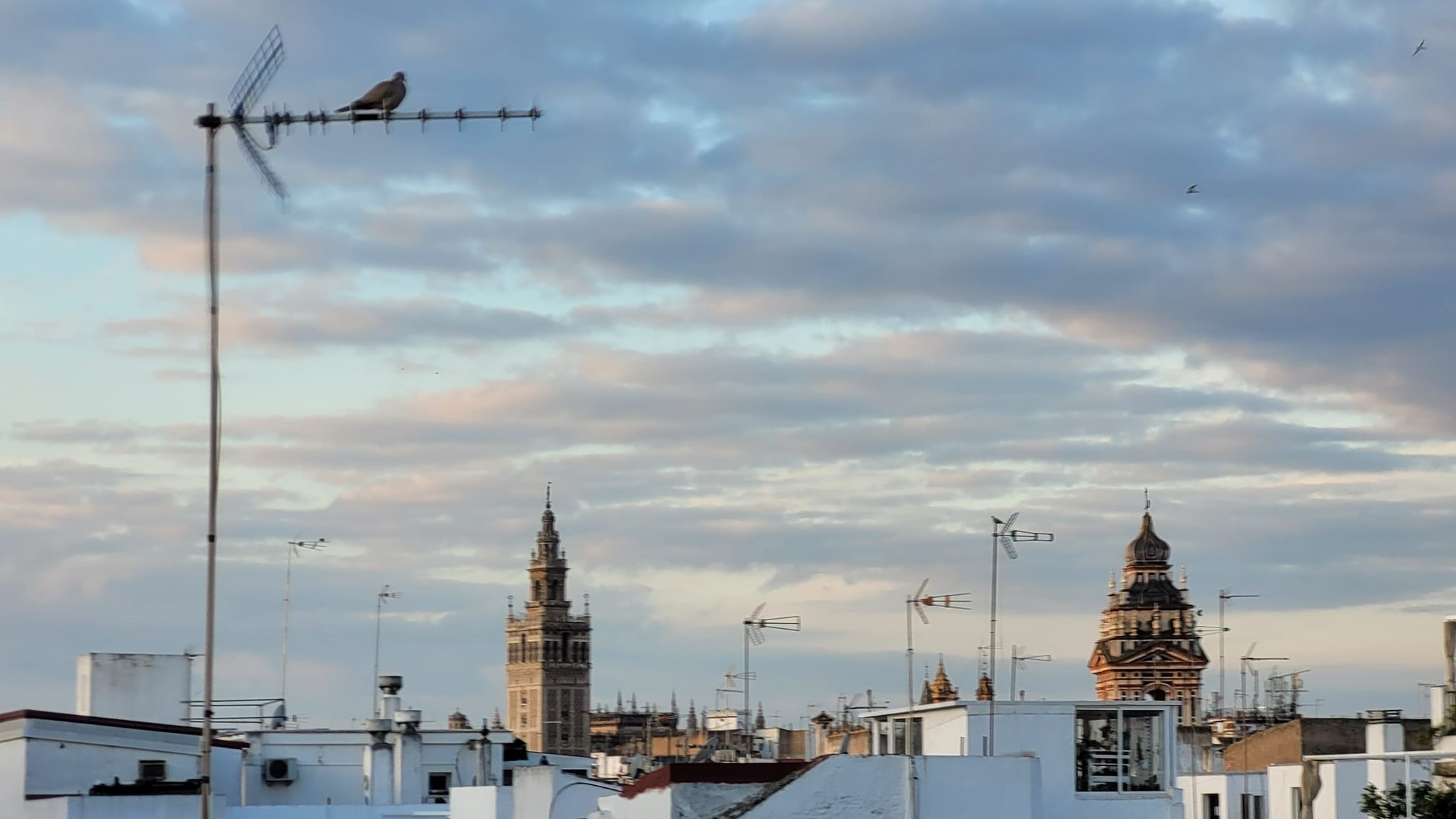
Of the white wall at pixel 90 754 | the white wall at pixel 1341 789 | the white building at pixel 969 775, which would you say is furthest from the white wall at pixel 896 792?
the white wall at pixel 1341 789

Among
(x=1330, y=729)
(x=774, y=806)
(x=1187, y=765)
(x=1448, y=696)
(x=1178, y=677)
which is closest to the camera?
A: (x=774, y=806)

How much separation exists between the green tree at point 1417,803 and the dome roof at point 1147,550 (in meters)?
138

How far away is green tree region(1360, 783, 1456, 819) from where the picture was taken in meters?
28.8

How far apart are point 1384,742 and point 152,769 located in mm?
29267

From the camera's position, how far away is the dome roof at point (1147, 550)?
166 meters

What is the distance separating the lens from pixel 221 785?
155 ft

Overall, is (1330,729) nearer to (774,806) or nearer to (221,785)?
(221,785)

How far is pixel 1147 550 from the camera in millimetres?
166500

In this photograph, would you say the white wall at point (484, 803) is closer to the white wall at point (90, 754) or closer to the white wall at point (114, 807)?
the white wall at point (114, 807)

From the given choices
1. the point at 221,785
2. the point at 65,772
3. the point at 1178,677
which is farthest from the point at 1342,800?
the point at 1178,677

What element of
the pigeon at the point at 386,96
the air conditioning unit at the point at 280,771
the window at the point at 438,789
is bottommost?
the window at the point at 438,789

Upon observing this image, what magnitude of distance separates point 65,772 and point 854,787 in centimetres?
1799

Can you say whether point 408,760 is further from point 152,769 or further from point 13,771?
point 13,771

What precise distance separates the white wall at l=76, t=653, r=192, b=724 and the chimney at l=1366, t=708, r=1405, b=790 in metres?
25.0
